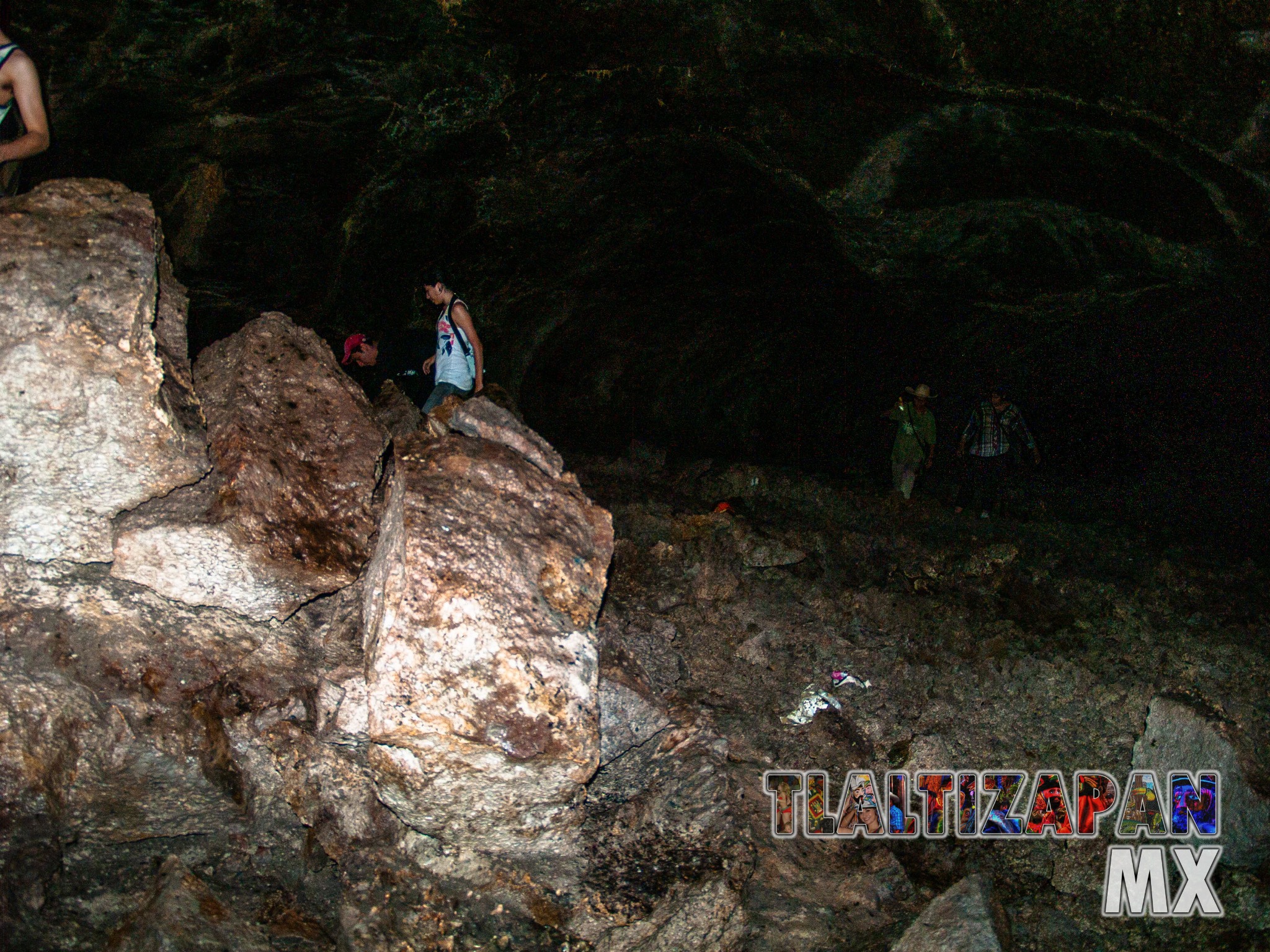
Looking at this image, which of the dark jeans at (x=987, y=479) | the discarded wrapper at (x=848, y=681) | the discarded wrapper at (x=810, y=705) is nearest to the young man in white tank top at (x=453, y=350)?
the discarded wrapper at (x=810, y=705)

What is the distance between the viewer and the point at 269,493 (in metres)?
3.34

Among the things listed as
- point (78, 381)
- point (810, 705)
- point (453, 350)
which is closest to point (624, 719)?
point (810, 705)

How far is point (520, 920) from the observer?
3.17 metres

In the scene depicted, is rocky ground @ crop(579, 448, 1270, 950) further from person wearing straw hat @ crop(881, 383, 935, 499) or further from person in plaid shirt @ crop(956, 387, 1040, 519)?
person wearing straw hat @ crop(881, 383, 935, 499)

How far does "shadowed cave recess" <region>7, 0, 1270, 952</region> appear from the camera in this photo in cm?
306

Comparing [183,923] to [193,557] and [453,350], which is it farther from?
[453,350]

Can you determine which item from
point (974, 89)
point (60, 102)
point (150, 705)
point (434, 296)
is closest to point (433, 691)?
point (150, 705)

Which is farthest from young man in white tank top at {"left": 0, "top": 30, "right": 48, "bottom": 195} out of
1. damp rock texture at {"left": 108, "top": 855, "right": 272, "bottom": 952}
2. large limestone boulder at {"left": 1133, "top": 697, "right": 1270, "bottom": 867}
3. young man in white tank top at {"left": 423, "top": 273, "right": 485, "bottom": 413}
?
large limestone boulder at {"left": 1133, "top": 697, "right": 1270, "bottom": 867}

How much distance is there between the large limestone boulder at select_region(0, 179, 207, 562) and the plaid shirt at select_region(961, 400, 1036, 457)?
5.71m

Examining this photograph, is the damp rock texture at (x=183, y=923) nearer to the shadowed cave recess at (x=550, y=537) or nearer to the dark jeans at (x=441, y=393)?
the shadowed cave recess at (x=550, y=537)

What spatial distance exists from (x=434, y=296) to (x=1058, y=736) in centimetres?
370

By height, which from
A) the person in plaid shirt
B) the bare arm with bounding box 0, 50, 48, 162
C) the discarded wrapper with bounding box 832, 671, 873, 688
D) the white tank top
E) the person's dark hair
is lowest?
the discarded wrapper with bounding box 832, 671, 873, 688

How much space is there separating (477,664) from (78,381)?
1.60 m

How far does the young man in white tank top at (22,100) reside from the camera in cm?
323
